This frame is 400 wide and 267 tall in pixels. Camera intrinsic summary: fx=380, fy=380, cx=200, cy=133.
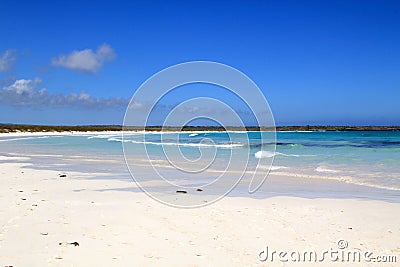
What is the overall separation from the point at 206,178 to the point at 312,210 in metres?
6.26

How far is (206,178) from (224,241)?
8.09 m

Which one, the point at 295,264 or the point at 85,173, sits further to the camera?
the point at 85,173

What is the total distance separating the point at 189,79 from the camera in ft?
36.5

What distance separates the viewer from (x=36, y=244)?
570cm

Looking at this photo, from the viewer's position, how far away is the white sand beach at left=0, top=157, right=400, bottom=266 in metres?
5.32

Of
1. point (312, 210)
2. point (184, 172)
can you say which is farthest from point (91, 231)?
point (184, 172)

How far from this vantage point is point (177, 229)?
671 centimetres

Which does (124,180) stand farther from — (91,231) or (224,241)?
(224,241)

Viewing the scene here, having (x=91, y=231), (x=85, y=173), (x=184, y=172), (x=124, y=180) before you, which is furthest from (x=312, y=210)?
(x=85, y=173)

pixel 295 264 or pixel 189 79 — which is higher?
pixel 189 79

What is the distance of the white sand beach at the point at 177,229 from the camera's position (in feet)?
17.4

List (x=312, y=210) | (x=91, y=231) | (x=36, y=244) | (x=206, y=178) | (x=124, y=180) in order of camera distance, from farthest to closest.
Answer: (x=206, y=178), (x=124, y=180), (x=312, y=210), (x=91, y=231), (x=36, y=244)

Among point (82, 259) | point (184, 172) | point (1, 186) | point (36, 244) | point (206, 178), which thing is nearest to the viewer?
point (82, 259)

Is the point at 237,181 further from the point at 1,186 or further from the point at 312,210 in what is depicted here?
the point at 1,186
